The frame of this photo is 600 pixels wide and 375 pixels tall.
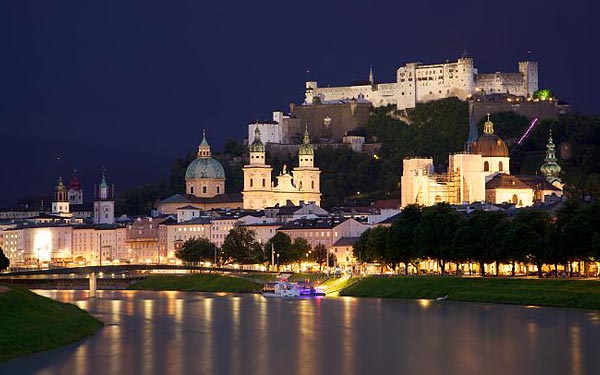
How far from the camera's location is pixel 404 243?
84500mm

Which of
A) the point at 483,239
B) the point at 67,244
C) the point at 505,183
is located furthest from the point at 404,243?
the point at 67,244

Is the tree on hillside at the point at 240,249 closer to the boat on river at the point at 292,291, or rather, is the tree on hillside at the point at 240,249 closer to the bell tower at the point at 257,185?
the boat on river at the point at 292,291

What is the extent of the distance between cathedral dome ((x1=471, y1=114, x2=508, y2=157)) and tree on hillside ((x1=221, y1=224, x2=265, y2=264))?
2165 centimetres

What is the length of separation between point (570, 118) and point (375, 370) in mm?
91969

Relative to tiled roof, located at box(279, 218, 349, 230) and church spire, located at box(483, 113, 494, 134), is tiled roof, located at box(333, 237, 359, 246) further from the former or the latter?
church spire, located at box(483, 113, 494, 134)

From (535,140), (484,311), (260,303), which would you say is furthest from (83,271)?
(535,140)

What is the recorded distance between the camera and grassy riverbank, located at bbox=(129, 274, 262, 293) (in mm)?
93250

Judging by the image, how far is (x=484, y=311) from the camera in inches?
2534

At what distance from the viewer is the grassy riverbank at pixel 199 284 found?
93.2 metres

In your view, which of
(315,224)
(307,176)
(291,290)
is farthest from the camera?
(307,176)

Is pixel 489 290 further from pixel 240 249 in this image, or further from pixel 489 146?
pixel 489 146

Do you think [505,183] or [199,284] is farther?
[505,183]

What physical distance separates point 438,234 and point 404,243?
344cm

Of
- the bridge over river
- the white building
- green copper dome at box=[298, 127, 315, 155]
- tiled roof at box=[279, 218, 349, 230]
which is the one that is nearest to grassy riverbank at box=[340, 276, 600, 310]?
the bridge over river
